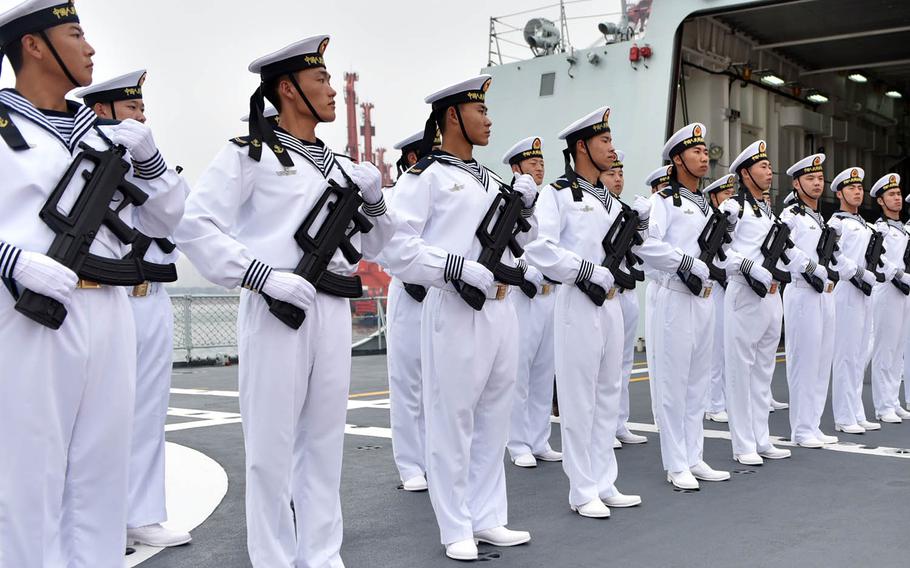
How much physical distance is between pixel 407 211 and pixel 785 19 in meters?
13.6

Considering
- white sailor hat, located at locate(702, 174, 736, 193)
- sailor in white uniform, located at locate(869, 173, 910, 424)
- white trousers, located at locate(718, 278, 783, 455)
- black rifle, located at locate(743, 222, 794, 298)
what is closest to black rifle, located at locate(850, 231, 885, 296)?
sailor in white uniform, located at locate(869, 173, 910, 424)

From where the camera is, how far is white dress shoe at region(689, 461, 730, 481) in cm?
557

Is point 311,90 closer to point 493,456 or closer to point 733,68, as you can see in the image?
point 493,456

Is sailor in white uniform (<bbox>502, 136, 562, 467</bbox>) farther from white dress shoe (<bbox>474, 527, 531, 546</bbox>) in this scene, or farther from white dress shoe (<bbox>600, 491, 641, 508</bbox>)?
white dress shoe (<bbox>474, 527, 531, 546</bbox>)

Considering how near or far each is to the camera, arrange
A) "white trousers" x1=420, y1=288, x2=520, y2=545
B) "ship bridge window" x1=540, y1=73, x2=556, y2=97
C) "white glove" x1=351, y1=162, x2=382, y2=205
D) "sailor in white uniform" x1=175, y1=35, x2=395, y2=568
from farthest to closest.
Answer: "ship bridge window" x1=540, y1=73, x2=556, y2=97 → "white trousers" x1=420, y1=288, x2=520, y2=545 → "white glove" x1=351, y1=162, x2=382, y2=205 → "sailor in white uniform" x1=175, y1=35, x2=395, y2=568

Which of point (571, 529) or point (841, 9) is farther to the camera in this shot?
point (841, 9)

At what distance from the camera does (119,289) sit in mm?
2857

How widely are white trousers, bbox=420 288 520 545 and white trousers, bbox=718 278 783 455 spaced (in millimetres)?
2398


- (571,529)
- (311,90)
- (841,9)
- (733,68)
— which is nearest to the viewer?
(311,90)

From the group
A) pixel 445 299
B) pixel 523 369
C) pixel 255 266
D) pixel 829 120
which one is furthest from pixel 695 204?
pixel 829 120

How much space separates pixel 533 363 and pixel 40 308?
4869 millimetres

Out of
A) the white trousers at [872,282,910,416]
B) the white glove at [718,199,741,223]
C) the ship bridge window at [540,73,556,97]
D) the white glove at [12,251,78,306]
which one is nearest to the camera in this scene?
the white glove at [12,251,78,306]

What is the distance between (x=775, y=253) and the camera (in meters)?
6.37

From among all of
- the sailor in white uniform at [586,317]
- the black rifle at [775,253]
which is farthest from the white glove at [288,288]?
the black rifle at [775,253]
